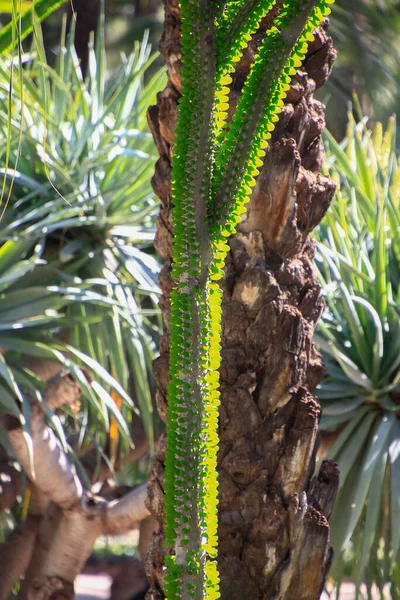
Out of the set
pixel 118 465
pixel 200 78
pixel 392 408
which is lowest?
pixel 118 465

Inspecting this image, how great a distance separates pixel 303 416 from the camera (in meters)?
1.73

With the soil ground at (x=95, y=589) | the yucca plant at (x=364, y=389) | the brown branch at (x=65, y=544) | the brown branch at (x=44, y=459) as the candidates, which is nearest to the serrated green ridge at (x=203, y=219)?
the yucca plant at (x=364, y=389)

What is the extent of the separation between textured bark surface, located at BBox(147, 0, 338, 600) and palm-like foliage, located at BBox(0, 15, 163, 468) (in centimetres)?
184

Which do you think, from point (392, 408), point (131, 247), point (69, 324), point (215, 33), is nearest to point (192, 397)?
point (215, 33)

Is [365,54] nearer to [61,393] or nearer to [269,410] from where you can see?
[61,393]

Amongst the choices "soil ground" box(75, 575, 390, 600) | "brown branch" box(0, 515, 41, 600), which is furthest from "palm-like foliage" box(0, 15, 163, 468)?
"soil ground" box(75, 575, 390, 600)

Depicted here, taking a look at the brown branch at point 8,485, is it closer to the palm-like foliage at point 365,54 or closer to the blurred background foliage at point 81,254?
the blurred background foliage at point 81,254

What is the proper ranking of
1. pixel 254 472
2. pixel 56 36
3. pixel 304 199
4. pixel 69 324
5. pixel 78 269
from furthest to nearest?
1. pixel 56 36
2. pixel 78 269
3. pixel 69 324
4. pixel 304 199
5. pixel 254 472

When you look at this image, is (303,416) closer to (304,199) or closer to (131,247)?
(304,199)

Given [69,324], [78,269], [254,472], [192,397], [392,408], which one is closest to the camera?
[192,397]

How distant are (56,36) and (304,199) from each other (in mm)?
9360

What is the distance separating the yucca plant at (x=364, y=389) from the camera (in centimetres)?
303

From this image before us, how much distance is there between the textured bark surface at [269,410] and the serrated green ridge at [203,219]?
39cm

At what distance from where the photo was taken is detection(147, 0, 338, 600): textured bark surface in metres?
1.69
